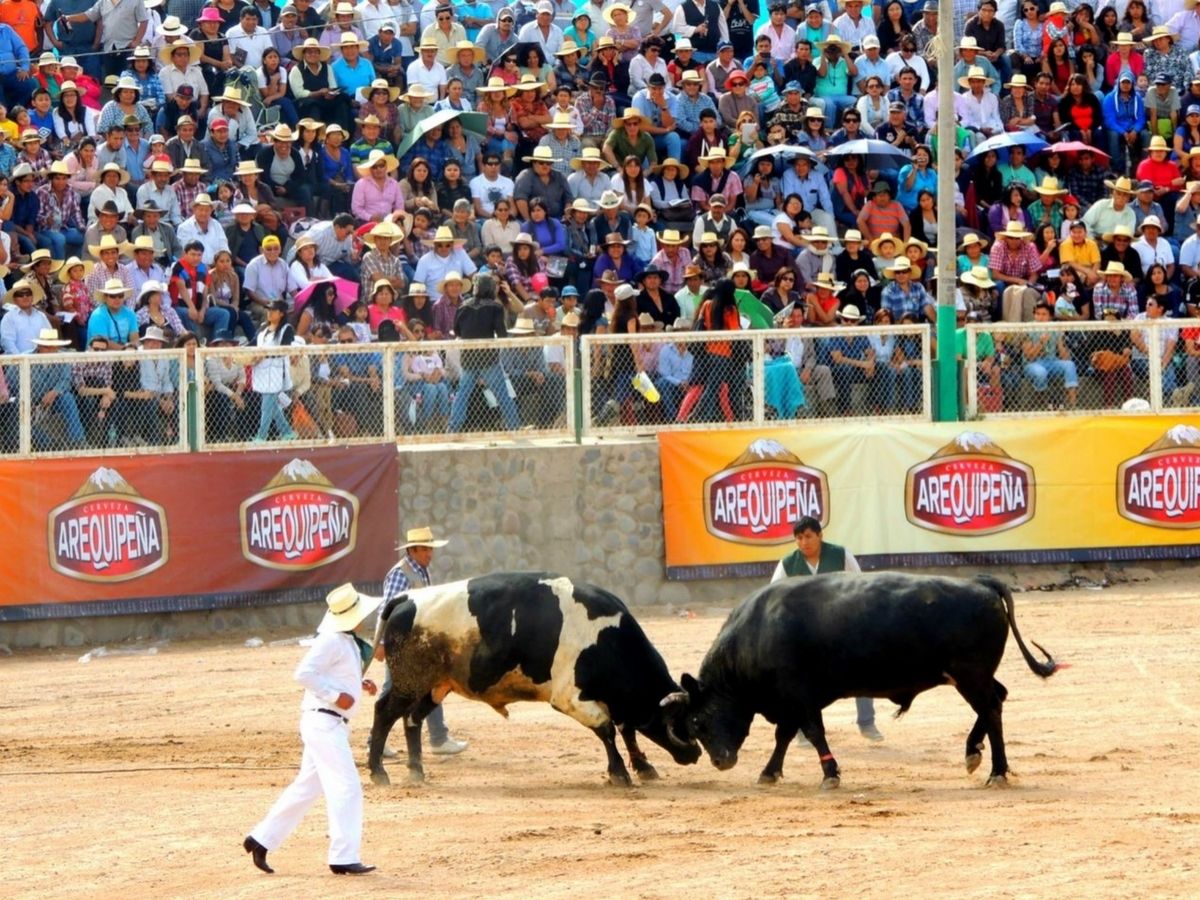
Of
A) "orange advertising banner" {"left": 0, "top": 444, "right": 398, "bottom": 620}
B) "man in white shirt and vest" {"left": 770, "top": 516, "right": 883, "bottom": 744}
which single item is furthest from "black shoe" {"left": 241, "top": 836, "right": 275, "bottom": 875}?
"orange advertising banner" {"left": 0, "top": 444, "right": 398, "bottom": 620}

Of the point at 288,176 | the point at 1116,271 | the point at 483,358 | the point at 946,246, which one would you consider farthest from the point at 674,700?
the point at 288,176

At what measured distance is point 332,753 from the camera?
38.6ft

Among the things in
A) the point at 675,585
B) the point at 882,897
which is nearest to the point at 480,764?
the point at 882,897

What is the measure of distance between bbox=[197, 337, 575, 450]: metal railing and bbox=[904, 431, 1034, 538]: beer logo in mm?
3697

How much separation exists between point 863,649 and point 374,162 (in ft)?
39.7

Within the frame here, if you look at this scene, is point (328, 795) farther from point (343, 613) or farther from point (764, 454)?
point (764, 454)

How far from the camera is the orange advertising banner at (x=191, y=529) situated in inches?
798

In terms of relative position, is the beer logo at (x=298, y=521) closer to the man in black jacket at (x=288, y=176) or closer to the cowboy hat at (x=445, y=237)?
the cowboy hat at (x=445, y=237)

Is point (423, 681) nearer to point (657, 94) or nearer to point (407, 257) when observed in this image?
point (407, 257)

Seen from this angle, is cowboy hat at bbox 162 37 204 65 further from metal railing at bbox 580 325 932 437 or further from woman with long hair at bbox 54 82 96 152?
metal railing at bbox 580 325 932 437

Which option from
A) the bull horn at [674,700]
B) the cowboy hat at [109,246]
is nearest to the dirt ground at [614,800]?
the bull horn at [674,700]

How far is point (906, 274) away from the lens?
75.7ft

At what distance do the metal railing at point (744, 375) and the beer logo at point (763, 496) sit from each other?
1.33ft

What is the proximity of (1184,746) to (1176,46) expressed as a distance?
15780 millimetres
